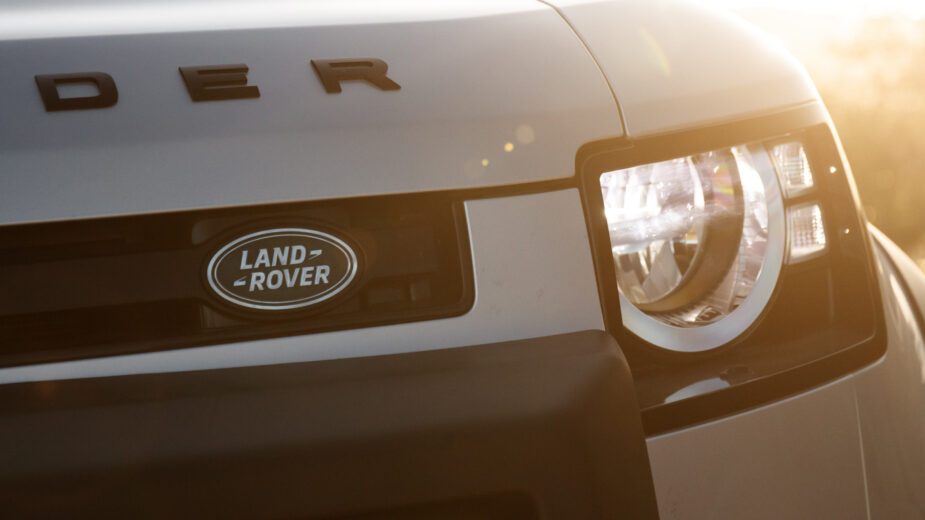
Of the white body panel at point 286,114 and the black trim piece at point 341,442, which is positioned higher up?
the white body panel at point 286,114

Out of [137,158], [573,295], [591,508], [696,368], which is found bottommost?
[591,508]

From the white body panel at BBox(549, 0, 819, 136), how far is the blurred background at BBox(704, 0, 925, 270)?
5566 millimetres

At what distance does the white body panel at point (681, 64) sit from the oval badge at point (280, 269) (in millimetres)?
456

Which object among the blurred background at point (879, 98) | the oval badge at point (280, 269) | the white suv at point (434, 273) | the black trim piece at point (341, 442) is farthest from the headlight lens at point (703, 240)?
the blurred background at point (879, 98)

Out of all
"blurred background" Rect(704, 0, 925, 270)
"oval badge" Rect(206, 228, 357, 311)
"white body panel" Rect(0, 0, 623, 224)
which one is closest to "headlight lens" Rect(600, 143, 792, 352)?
"white body panel" Rect(0, 0, 623, 224)

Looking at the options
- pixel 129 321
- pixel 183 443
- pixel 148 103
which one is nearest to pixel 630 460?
pixel 183 443

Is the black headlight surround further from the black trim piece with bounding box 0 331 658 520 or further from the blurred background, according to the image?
the blurred background

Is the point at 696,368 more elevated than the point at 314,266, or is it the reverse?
the point at 314,266

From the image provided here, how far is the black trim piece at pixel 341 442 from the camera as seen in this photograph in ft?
3.35

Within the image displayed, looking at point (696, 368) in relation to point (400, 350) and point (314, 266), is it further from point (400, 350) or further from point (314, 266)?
point (314, 266)

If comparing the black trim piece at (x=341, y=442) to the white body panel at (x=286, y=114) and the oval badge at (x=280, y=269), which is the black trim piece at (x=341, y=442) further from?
the white body panel at (x=286, y=114)

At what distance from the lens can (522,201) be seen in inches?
51.1

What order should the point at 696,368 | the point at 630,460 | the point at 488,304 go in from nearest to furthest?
the point at 630,460 < the point at 488,304 < the point at 696,368

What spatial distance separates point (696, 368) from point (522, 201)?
37cm
